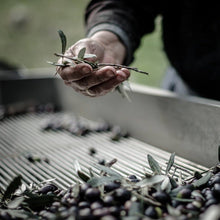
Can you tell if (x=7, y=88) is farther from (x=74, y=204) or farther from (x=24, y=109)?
(x=74, y=204)

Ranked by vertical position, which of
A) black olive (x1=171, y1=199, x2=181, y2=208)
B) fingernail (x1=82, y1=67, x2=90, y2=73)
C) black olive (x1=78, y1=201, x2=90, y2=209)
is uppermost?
fingernail (x1=82, y1=67, x2=90, y2=73)

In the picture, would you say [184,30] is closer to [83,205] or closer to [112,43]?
[112,43]

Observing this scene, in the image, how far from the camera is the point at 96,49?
3.62ft

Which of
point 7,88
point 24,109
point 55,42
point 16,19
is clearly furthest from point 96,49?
point 16,19

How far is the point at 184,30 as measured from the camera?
1.54 metres

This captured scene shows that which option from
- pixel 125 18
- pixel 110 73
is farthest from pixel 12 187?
pixel 125 18

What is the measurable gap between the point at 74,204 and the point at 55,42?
4.93m

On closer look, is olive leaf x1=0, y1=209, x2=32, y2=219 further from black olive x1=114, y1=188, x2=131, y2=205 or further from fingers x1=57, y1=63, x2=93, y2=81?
fingers x1=57, y1=63, x2=93, y2=81

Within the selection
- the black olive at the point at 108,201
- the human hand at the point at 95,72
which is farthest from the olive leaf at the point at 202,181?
the human hand at the point at 95,72

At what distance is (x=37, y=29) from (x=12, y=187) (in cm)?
548

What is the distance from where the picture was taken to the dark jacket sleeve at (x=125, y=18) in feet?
4.31

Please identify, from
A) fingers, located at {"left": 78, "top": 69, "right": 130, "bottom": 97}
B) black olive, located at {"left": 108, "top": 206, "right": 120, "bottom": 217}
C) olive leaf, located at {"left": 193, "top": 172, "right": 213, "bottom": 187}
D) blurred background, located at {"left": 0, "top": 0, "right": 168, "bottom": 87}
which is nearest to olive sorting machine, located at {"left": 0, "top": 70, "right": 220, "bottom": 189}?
olive leaf, located at {"left": 193, "top": 172, "right": 213, "bottom": 187}

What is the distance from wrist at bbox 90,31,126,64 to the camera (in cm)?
119

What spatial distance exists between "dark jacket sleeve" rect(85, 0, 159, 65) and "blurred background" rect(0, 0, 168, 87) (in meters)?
2.83
